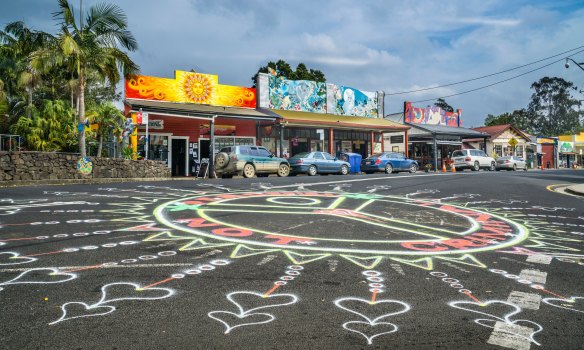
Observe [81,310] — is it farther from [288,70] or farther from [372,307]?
[288,70]

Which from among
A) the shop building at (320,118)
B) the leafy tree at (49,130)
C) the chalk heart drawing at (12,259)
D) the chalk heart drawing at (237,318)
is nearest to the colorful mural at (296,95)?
the shop building at (320,118)

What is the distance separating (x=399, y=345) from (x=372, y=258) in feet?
7.16

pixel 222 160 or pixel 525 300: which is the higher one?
pixel 222 160

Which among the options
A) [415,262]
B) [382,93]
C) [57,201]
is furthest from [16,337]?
[382,93]

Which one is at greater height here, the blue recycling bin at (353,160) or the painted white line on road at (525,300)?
the blue recycling bin at (353,160)

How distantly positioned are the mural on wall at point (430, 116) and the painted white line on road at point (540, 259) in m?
30.6

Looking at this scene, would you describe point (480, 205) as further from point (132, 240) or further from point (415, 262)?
point (132, 240)

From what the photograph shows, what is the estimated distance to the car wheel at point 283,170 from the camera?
66.6 ft

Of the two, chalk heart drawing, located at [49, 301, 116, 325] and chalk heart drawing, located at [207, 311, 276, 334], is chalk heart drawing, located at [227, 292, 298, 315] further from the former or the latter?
chalk heart drawing, located at [49, 301, 116, 325]

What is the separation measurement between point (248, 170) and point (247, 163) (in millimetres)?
318

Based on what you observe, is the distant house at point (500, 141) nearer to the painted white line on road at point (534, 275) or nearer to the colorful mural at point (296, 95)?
the colorful mural at point (296, 95)

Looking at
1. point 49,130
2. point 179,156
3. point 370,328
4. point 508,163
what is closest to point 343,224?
point 370,328

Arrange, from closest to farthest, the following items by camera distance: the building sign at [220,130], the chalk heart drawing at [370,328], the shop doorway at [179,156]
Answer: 1. the chalk heart drawing at [370,328]
2. the shop doorway at [179,156]
3. the building sign at [220,130]

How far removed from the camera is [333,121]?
2578 centimetres
